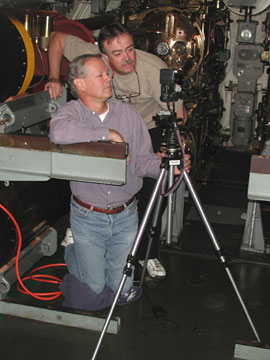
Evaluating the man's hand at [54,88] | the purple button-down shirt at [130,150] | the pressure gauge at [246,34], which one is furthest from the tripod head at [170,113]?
the pressure gauge at [246,34]

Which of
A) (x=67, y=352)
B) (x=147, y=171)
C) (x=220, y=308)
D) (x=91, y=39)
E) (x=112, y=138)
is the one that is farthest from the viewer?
(x=91, y=39)

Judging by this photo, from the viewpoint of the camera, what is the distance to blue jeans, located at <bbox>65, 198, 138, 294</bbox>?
3084 millimetres

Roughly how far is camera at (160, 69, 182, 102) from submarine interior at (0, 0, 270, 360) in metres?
0.02

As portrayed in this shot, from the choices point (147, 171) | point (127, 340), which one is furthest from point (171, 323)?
point (147, 171)

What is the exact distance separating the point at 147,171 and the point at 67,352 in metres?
1.13

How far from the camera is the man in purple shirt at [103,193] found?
9.35ft

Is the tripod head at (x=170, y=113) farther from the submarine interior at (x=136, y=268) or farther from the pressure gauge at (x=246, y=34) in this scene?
the pressure gauge at (x=246, y=34)

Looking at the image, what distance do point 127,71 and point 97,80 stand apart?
1.52 feet

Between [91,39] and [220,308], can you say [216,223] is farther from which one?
[91,39]

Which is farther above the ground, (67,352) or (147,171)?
(147,171)

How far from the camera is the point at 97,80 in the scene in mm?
2828

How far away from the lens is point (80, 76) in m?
2.83

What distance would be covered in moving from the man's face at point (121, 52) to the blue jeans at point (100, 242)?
87cm

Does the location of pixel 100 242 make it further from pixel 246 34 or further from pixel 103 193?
pixel 246 34
